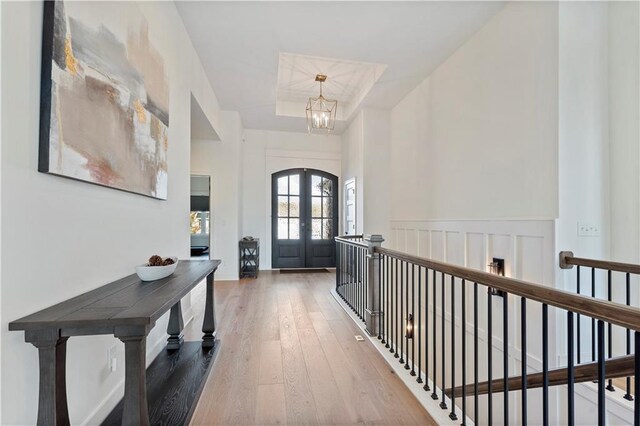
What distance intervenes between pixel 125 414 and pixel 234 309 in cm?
266

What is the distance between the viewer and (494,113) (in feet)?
9.98

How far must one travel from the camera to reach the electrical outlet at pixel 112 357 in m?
1.72

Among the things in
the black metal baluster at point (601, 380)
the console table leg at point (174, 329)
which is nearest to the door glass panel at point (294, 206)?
the console table leg at point (174, 329)

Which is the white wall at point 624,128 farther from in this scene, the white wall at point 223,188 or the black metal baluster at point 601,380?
the white wall at point 223,188

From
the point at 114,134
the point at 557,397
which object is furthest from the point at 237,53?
the point at 557,397

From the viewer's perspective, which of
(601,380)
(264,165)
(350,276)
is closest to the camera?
(601,380)

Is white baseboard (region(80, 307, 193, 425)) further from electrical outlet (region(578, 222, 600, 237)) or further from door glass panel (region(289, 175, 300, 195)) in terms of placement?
door glass panel (region(289, 175, 300, 195))

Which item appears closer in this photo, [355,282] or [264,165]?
[355,282]

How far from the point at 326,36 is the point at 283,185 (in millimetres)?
3957

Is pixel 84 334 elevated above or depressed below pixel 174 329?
above

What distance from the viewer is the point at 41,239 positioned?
1194 millimetres

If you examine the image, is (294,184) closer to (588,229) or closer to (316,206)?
(316,206)

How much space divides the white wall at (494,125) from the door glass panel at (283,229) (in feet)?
10.7

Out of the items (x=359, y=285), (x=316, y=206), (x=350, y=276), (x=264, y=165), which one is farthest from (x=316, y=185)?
(x=359, y=285)
